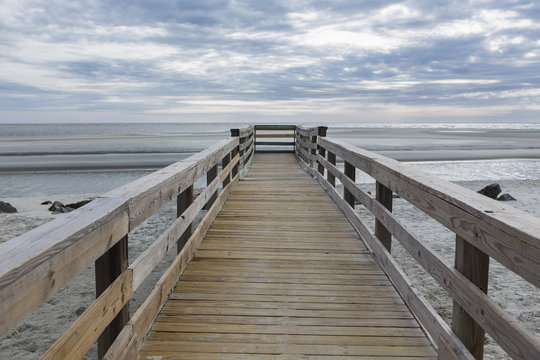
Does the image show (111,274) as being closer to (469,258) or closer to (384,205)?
(469,258)

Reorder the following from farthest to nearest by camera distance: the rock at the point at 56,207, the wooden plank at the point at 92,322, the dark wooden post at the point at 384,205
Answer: the rock at the point at 56,207 → the dark wooden post at the point at 384,205 → the wooden plank at the point at 92,322

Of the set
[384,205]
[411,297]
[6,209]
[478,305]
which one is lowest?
[6,209]

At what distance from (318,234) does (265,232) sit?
2.06ft

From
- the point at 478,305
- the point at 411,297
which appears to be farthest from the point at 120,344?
the point at 411,297

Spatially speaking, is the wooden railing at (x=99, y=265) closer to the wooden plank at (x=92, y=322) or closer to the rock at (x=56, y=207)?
the wooden plank at (x=92, y=322)

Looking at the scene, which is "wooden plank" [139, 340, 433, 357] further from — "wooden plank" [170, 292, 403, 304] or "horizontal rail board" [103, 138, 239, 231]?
"horizontal rail board" [103, 138, 239, 231]

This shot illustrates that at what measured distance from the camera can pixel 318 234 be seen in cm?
516

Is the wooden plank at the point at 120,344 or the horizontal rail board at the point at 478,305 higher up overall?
the horizontal rail board at the point at 478,305

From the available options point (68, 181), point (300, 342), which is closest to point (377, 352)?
point (300, 342)

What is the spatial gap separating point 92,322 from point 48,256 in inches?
18.5

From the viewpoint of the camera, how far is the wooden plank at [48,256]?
1180 mm

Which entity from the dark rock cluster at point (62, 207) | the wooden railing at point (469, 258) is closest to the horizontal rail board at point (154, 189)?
the wooden railing at point (469, 258)

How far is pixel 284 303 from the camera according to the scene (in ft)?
10.7

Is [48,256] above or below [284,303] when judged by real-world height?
above
